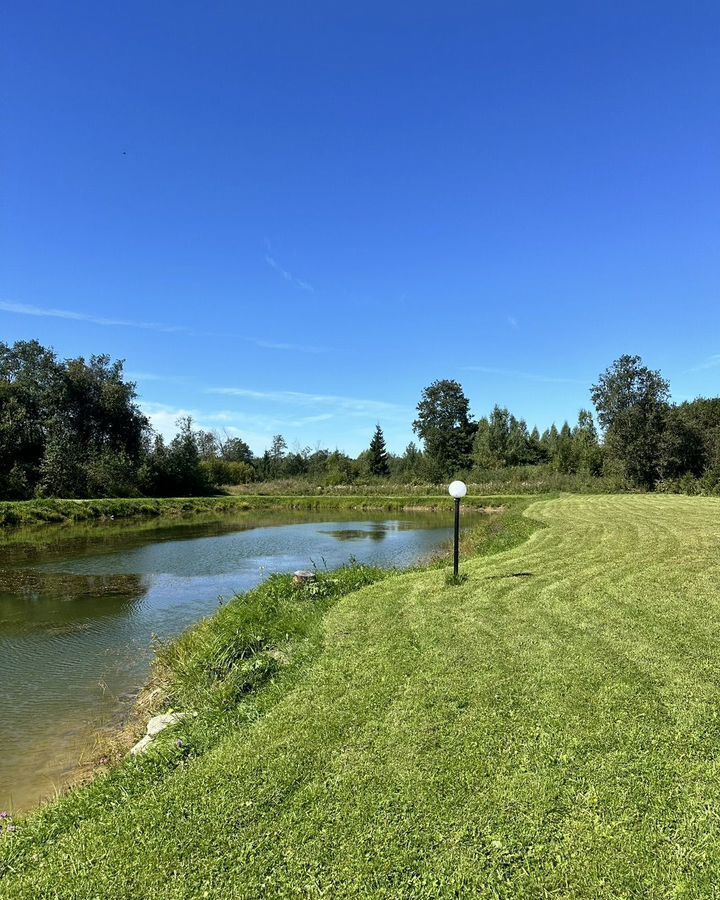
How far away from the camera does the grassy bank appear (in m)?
27.5

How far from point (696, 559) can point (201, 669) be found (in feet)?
24.9

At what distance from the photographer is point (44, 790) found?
444 centimetres

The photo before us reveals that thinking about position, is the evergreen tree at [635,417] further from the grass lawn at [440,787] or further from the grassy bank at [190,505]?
the grass lawn at [440,787]

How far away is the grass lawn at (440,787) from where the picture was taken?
7.89 ft

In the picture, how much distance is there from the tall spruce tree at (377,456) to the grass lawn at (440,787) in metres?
55.0

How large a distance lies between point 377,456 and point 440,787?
58.0 m

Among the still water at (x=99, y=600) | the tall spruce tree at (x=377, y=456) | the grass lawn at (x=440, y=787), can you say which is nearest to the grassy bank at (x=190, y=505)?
the still water at (x=99, y=600)

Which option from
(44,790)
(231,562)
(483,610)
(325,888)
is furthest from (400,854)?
(231,562)

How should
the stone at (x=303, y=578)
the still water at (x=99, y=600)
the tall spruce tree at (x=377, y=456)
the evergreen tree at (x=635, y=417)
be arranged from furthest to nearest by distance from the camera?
the tall spruce tree at (x=377, y=456), the evergreen tree at (x=635, y=417), the stone at (x=303, y=578), the still water at (x=99, y=600)

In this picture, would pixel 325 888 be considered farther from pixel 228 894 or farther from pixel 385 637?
pixel 385 637

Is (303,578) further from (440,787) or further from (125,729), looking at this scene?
(440,787)

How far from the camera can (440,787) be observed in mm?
2949

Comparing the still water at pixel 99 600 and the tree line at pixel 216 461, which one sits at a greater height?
the tree line at pixel 216 461

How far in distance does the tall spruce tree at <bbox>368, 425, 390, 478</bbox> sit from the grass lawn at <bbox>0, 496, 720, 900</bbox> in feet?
180
